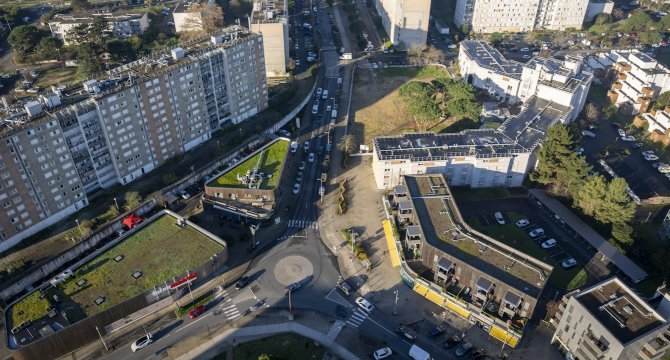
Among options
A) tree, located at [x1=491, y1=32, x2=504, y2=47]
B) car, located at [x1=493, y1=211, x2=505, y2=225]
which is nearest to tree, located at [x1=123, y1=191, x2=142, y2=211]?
car, located at [x1=493, y1=211, x2=505, y2=225]

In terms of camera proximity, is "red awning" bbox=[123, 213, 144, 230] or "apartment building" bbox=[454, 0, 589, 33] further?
"apartment building" bbox=[454, 0, 589, 33]

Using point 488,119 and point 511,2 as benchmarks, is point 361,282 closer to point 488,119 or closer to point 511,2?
point 488,119

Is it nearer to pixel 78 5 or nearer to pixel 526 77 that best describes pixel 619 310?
pixel 526 77

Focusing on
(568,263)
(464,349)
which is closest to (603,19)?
(568,263)

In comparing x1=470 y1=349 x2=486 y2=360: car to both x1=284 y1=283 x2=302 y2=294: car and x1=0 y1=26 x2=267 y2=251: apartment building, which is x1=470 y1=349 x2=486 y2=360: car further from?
x1=0 y1=26 x2=267 y2=251: apartment building

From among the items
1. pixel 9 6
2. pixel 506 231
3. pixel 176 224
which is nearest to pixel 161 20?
pixel 9 6

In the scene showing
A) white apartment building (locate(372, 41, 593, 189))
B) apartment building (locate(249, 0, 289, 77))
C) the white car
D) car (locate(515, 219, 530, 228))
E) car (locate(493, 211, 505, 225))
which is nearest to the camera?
the white car

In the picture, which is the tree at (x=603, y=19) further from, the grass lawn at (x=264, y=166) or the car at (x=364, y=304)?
the car at (x=364, y=304)
